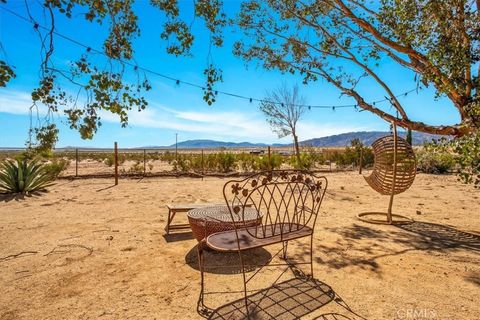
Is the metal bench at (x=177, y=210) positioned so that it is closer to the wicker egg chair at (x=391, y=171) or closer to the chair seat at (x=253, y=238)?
the chair seat at (x=253, y=238)

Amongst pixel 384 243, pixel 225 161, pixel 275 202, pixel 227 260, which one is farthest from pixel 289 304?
pixel 225 161

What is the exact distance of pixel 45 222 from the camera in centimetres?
581

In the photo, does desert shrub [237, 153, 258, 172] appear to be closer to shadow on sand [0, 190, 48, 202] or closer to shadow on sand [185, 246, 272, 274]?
shadow on sand [0, 190, 48, 202]

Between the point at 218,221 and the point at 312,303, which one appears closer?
the point at 312,303

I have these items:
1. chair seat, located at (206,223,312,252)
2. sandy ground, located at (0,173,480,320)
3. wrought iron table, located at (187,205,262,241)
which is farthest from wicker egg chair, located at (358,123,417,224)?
chair seat, located at (206,223,312,252)

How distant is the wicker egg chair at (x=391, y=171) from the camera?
5.93 m

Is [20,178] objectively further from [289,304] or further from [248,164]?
[248,164]

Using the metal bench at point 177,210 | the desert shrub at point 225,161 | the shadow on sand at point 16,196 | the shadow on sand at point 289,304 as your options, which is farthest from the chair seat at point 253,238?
the desert shrub at point 225,161

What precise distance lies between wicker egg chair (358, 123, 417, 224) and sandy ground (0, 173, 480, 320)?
0.41 m

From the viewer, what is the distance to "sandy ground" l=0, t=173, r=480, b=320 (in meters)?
2.76

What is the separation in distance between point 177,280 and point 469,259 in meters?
3.82

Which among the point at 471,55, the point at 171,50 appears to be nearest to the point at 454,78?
the point at 471,55

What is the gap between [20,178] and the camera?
345 inches

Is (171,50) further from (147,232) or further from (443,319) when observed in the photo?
(443,319)
